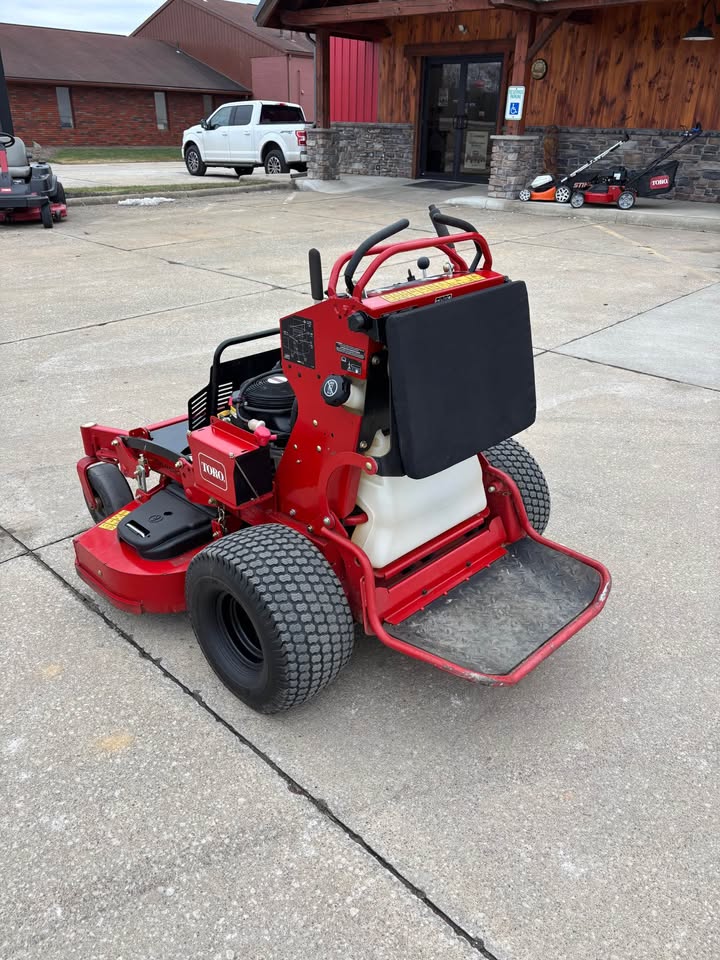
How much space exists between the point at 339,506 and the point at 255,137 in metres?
18.0

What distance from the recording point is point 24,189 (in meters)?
11.5

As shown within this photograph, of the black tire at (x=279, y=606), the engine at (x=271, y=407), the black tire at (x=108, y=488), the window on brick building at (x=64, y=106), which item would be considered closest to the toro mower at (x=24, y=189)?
the black tire at (x=108, y=488)

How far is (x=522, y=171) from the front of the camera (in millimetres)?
14297

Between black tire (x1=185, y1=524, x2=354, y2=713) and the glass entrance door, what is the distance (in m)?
16.2

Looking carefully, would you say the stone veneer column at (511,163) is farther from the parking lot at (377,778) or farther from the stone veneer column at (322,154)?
the parking lot at (377,778)

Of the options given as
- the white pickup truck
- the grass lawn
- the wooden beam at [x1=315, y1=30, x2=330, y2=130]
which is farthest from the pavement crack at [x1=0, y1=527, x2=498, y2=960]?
the grass lawn

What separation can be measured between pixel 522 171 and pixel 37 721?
14100 millimetres

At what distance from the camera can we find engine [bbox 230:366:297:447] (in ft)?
9.07

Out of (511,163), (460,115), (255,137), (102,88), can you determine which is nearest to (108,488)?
(511,163)

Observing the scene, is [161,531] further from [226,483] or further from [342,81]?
[342,81]

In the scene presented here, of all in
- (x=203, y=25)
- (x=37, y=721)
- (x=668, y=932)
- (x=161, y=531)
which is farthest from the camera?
(x=203, y=25)

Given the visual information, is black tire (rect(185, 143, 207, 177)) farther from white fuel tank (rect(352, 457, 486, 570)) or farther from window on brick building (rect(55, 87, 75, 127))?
white fuel tank (rect(352, 457, 486, 570))

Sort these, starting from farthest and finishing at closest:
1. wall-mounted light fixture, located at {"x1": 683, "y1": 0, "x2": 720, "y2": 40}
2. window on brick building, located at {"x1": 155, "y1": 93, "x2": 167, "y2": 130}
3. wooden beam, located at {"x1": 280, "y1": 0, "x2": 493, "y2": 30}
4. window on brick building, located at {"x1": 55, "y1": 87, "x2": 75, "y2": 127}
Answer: window on brick building, located at {"x1": 155, "y1": 93, "x2": 167, "y2": 130} → window on brick building, located at {"x1": 55, "y1": 87, "x2": 75, "y2": 127} → wooden beam, located at {"x1": 280, "y1": 0, "x2": 493, "y2": 30} → wall-mounted light fixture, located at {"x1": 683, "y1": 0, "x2": 720, "y2": 40}

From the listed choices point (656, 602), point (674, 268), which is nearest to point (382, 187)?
point (674, 268)
